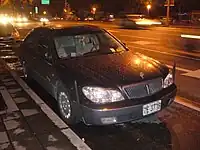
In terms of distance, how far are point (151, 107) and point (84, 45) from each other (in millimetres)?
2117

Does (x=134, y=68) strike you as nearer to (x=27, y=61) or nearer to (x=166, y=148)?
(x=166, y=148)

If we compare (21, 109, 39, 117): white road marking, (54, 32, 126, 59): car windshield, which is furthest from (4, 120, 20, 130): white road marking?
(54, 32, 126, 59): car windshield

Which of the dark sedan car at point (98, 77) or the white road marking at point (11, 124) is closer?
the dark sedan car at point (98, 77)

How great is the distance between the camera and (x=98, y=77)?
499cm

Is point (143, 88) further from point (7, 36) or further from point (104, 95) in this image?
point (7, 36)

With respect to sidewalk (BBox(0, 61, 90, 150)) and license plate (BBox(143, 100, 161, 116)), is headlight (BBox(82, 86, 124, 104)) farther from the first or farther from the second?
sidewalk (BBox(0, 61, 90, 150))

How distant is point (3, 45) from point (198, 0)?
41375 millimetres

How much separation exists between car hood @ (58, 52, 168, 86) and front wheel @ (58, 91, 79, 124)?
49 centimetres

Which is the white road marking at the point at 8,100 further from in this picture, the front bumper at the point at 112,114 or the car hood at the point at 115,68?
the front bumper at the point at 112,114

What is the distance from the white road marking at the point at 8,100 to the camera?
636 centimetres

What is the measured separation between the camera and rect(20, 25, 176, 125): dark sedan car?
4766 millimetres

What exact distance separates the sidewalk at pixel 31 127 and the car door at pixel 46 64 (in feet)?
1.53

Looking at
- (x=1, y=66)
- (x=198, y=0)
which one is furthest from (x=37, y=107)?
(x=198, y=0)

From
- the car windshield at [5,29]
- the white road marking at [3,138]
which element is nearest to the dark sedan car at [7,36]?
the car windshield at [5,29]
